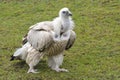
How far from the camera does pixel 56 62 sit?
8.53 m

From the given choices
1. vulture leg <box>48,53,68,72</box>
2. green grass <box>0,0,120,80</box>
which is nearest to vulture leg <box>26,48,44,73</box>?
green grass <box>0,0,120,80</box>

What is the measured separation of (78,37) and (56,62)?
2912 millimetres

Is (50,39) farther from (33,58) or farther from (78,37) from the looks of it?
(78,37)

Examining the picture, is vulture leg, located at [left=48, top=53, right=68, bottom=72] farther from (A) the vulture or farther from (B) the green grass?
(B) the green grass

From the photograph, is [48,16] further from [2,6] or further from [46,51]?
[46,51]

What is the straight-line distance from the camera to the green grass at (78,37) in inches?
334

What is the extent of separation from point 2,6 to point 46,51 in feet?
26.6

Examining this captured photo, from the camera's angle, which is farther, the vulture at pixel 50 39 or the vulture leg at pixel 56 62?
the vulture leg at pixel 56 62

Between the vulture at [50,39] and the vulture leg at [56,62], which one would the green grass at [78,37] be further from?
the vulture at [50,39]

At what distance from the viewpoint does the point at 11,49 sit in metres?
10.3

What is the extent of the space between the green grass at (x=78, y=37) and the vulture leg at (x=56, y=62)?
0.41ft

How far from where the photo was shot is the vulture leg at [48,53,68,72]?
27.8ft

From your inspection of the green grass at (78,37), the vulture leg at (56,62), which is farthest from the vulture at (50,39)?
the green grass at (78,37)

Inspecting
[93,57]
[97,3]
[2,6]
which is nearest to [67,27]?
[93,57]
